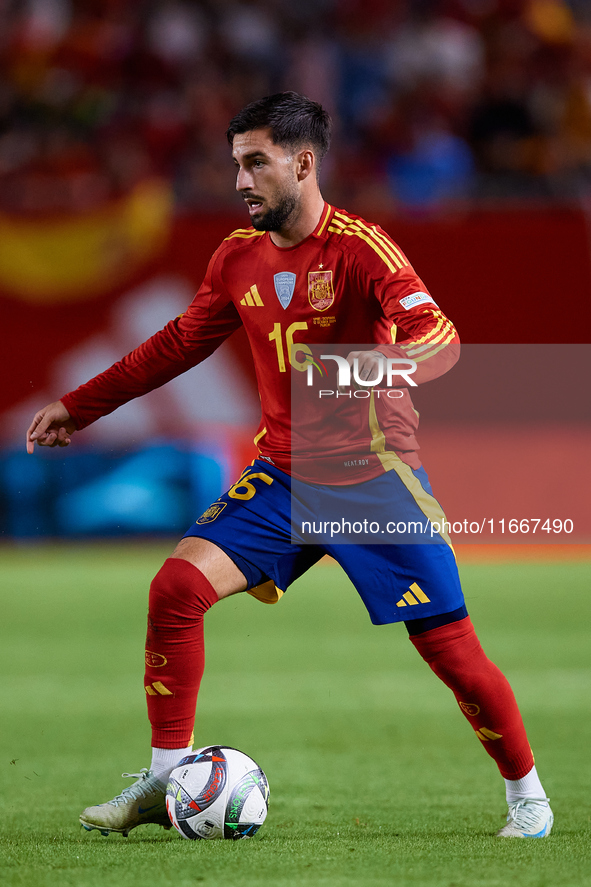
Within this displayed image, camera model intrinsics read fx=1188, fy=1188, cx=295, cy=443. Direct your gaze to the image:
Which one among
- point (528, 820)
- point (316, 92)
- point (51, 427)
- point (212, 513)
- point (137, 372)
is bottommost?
point (528, 820)

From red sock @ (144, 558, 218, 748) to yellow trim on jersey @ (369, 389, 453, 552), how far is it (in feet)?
2.24

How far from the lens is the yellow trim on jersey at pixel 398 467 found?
370cm

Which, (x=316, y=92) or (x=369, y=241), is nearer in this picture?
(x=369, y=241)

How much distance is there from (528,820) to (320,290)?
1.72 meters

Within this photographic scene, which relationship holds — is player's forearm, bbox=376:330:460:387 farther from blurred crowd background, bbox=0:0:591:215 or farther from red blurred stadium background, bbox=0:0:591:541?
blurred crowd background, bbox=0:0:591:215

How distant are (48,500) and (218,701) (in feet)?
14.5

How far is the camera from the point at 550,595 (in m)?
8.31

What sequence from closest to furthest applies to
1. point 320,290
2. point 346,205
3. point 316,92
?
point 320,290
point 346,205
point 316,92

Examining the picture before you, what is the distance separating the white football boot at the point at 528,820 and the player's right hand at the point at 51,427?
72.7 inches

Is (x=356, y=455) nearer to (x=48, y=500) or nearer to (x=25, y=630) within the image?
(x=25, y=630)

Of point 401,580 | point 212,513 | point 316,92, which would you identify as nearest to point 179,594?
point 212,513

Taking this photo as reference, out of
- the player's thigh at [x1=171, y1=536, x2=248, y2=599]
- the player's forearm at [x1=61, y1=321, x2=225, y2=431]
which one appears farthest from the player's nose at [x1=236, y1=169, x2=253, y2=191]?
the player's thigh at [x1=171, y1=536, x2=248, y2=599]

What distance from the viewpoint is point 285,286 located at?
372cm

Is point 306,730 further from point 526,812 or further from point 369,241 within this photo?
point 369,241
